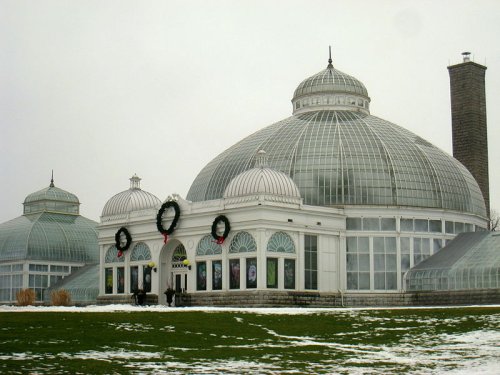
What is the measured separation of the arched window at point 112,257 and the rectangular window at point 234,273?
17.0 m

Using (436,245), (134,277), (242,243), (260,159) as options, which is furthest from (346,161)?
(134,277)

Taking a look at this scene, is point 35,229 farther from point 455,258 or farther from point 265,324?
point 265,324

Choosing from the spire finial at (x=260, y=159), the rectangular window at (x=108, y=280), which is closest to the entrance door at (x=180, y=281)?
the rectangular window at (x=108, y=280)

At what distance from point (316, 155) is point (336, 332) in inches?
1930

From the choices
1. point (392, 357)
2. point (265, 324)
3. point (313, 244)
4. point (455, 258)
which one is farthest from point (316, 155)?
point (392, 357)

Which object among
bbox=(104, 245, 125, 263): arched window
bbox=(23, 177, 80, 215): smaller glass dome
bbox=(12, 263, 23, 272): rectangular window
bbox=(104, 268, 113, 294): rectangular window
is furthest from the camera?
bbox=(23, 177, 80, 215): smaller glass dome

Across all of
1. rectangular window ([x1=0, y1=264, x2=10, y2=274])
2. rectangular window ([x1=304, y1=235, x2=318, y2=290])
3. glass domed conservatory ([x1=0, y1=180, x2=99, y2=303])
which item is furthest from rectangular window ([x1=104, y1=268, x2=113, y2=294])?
rectangular window ([x1=0, y1=264, x2=10, y2=274])

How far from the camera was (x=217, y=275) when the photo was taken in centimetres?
8675

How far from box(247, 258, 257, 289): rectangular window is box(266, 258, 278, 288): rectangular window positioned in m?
1.13

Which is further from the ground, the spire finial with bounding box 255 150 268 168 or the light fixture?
the spire finial with bounding box 255 150 268 168

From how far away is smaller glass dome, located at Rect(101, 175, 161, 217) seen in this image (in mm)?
99375

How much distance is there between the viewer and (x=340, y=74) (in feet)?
356

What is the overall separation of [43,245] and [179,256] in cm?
4194

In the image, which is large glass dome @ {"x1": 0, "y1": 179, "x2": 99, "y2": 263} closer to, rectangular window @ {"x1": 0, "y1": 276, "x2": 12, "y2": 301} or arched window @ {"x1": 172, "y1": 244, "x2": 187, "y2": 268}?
rectangular window @ {"x1": 0, "y1": 276, "x2": 12, "y2": 301}
